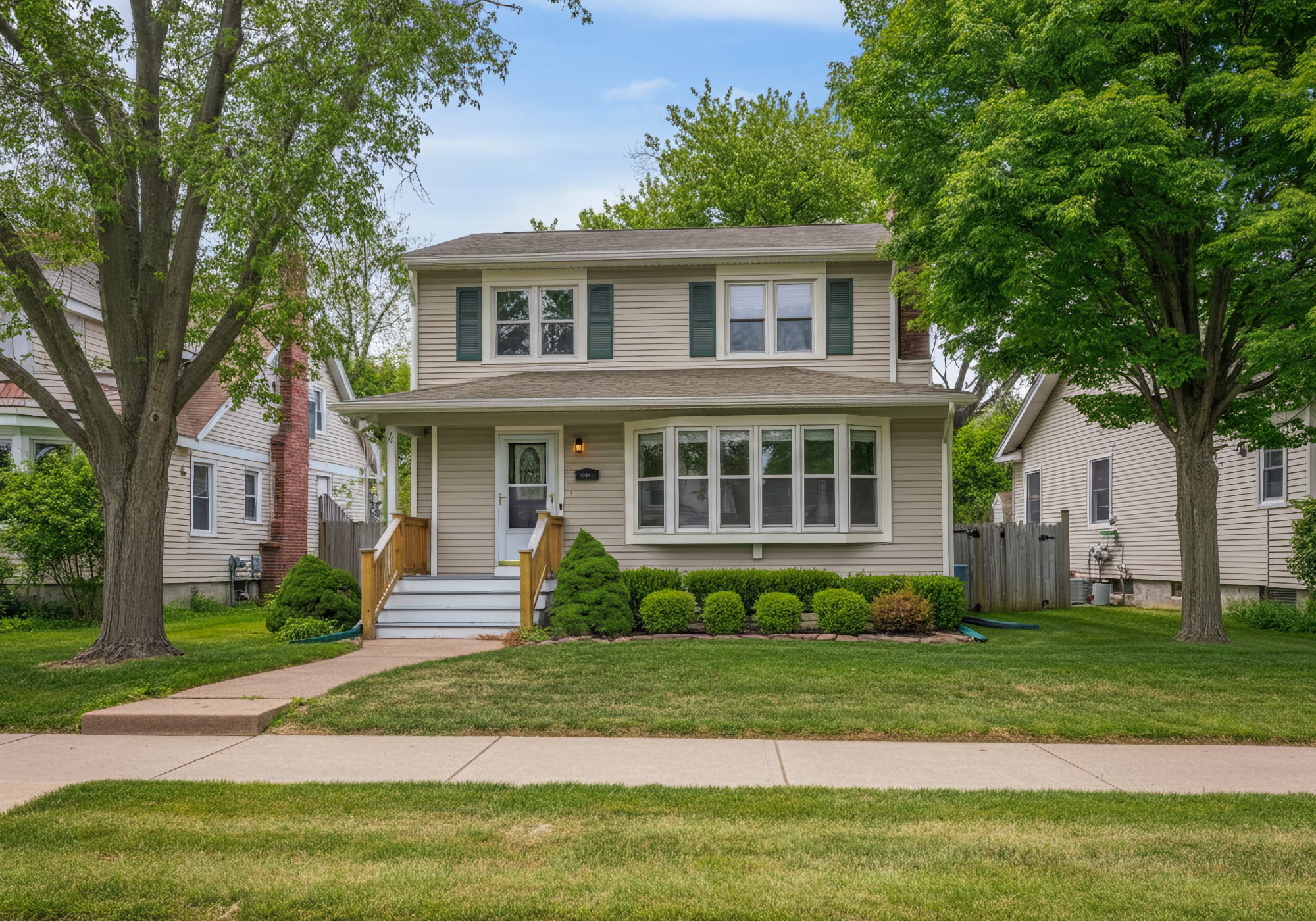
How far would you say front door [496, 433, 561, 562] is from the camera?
14.1 m

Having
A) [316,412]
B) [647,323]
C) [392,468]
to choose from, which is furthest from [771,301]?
[316,412]

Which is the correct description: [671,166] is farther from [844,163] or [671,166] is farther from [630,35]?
[630,35]

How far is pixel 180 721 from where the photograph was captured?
6.94m

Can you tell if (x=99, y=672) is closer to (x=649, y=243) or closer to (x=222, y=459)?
(x=649, y=243)

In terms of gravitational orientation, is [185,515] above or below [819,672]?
above

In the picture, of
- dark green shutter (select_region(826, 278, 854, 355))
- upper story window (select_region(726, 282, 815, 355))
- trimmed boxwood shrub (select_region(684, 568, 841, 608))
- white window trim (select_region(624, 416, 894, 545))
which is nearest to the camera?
trimmed boxwood shrub (select_region(684, 568, 841, 608))

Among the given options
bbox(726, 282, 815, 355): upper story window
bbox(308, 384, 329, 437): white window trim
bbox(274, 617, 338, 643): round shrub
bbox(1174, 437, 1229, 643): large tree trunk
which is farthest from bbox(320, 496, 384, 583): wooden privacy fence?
bbox(1174, 437, 1229, 643): large tree trunk

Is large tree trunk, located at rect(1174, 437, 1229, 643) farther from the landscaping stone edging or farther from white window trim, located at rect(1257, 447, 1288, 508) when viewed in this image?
white window trim, located at rect(1257, 447, 1288, 508)

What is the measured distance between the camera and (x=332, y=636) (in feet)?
39.6

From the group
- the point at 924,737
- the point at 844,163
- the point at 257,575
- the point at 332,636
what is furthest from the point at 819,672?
the point at 844,163

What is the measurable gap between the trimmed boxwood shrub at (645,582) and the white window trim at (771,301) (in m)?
3.90

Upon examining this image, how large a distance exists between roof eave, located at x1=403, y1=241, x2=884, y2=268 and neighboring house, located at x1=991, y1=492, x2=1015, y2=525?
18025mm

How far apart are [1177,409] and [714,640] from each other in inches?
267

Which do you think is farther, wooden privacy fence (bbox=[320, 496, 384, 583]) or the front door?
wooden privacy fence (bbox=[320, 496, 384, 583])
